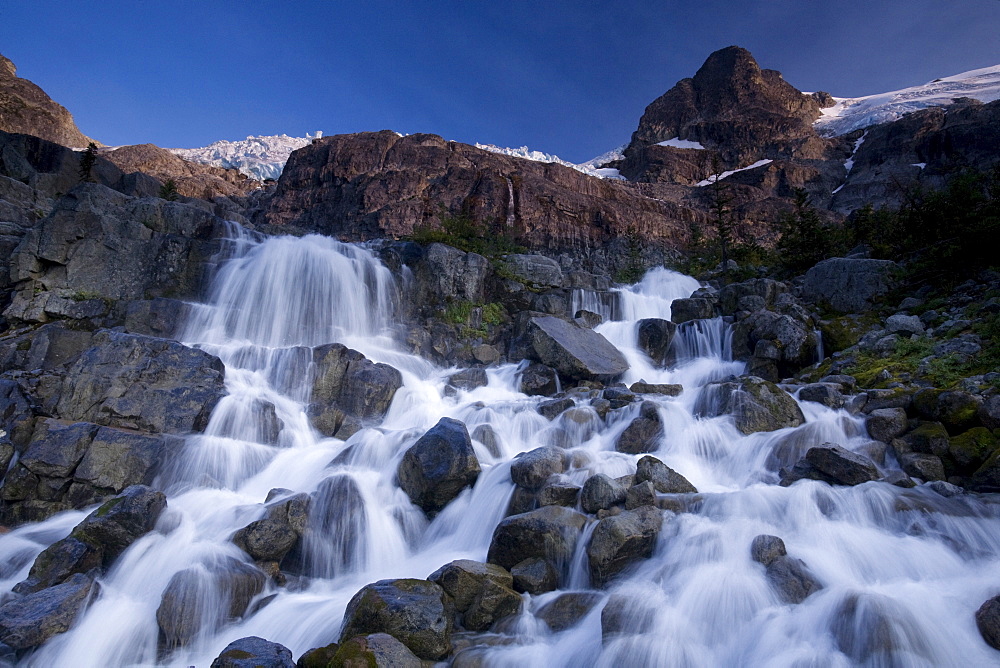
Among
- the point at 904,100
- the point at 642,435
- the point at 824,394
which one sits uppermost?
the point at 904,100

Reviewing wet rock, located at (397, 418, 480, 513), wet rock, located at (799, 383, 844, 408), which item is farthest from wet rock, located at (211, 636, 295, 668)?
wet rock, located at (799, 383, 844, 408)

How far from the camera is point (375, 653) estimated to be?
14.8ft

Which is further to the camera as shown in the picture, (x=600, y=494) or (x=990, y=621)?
(x=600, y=494)

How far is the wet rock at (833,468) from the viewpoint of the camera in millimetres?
7293

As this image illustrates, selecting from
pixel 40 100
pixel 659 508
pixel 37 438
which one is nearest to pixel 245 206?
pixel 40 100

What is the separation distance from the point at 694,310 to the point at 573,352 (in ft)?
20.1

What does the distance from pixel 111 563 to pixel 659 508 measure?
26.1 feet

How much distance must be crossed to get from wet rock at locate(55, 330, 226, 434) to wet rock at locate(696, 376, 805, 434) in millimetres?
11786

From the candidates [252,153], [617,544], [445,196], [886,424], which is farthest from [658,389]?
[252,153]

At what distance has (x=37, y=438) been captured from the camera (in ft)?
30.7

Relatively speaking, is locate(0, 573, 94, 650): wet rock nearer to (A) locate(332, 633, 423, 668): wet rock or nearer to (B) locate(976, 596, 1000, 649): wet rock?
(A) locate(332, 633, 423, 668): wet rock

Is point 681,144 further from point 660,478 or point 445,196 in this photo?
point 660,478

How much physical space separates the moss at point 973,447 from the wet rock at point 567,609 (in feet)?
19.6

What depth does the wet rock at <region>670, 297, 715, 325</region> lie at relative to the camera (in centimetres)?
1869
